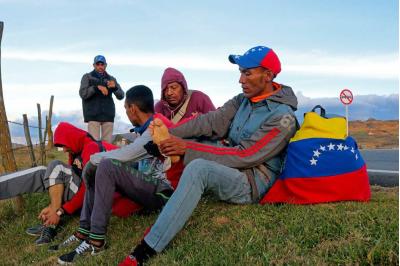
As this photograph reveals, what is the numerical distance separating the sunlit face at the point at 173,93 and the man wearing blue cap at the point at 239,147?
1.11 metres

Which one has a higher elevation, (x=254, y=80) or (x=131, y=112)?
(x=254, y=80)

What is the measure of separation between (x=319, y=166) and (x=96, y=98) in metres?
6.51

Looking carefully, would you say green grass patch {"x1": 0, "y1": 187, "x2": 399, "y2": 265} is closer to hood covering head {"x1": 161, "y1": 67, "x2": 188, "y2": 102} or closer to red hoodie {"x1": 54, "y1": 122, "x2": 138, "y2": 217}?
red hoodie {"x1": 54, "y1": 122, "x2": 138, "y2": 217}

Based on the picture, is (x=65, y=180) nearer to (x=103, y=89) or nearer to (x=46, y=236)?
(x=46, y=236)

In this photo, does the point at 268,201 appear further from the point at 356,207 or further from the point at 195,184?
the point at 195,184

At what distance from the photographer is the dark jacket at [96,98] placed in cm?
973

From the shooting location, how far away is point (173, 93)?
5938mm

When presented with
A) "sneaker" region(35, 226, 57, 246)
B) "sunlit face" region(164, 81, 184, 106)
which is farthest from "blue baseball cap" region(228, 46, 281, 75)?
"sneaker" region(35, 226, 57, 246)

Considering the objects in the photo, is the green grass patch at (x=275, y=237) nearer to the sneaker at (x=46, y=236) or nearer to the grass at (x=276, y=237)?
the grass at (x=276, y=237)

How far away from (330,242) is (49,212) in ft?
12.4

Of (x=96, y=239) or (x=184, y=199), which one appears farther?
(x=96, y=239)

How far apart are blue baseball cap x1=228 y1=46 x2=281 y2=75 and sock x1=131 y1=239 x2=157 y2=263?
1.93 metres

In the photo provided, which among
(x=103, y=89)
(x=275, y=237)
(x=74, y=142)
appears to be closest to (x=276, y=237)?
(x=275, y=237)

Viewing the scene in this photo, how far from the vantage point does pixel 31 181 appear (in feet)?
22.2
